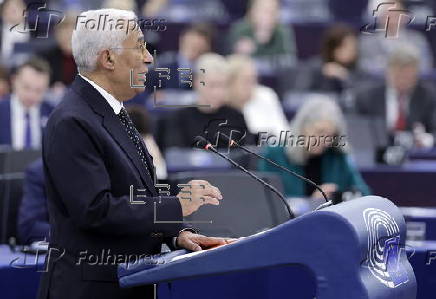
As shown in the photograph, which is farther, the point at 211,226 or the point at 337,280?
the point at 211,226

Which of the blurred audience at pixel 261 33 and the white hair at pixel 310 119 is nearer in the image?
the white hair at pixel 310 119

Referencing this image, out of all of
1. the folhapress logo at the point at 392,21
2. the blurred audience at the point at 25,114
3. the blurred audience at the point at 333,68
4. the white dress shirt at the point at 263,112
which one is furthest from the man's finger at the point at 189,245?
the folhapress logo at the point at 392,21

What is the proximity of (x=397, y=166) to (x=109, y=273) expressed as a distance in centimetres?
423

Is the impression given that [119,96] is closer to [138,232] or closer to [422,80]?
[138,232]

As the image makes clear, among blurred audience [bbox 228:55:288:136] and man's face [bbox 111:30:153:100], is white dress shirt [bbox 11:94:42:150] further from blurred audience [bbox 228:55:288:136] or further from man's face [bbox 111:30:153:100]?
man's face [bbox 111:30:153:100]

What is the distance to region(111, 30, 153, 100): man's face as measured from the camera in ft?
8.95

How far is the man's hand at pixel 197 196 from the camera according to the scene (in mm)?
2604

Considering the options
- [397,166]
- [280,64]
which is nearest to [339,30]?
[280,64]

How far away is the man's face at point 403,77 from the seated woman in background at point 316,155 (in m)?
2.37

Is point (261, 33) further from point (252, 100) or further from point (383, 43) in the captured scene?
point (252, 100)

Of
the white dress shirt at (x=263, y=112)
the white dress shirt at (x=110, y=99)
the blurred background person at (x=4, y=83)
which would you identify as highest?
the white dress shirt at (x=110, y=99)

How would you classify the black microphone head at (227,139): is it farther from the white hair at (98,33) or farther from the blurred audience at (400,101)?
the blurred audience at (400,101)

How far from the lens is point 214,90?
688 cm

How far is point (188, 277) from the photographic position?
96.3 inches
